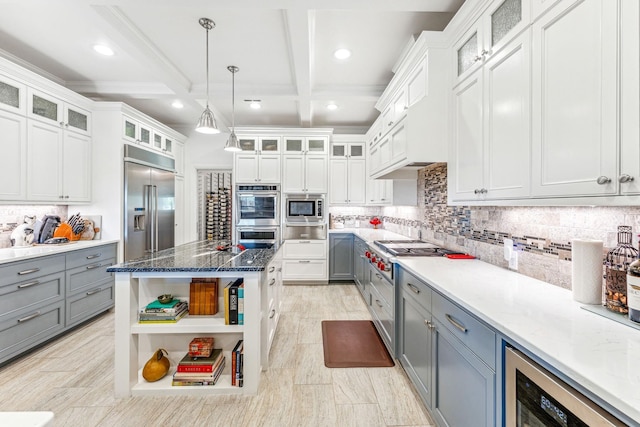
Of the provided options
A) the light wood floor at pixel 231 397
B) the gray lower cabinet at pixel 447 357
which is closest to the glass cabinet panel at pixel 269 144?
the light wood floor at pixel 231 397

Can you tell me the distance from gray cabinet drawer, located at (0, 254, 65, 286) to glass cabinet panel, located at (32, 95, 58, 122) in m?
1.49

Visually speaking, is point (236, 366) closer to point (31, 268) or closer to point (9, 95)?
point (31, 268)

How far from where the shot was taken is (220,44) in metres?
2.79

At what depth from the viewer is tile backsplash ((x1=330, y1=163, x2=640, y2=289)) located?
1.31m

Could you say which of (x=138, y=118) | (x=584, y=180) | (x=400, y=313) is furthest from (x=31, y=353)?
(x=584, y=180)

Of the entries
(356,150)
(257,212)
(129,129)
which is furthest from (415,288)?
(129,129)

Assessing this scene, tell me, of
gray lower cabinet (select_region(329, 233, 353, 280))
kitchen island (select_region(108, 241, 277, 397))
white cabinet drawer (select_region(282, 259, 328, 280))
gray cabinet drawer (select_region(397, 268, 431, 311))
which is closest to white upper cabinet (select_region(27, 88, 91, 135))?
kitchen island (select_region(108, 241, 277, 397))

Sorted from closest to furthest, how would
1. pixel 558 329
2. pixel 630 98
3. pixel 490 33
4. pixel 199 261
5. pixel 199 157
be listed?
1. pixel 630 98
2. pixel 558 329
3. pixel 490 33
4. pixel 199 261
5. pixel 199 157

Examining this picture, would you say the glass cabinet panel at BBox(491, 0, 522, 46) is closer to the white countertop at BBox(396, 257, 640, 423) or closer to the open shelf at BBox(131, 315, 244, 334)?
the white countertop at BBox(396, 257, 640, 423)

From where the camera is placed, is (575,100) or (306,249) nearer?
(575,100)

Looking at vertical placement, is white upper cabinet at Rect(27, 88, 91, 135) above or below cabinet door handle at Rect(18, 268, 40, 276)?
above

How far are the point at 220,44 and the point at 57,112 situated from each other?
6.58ft

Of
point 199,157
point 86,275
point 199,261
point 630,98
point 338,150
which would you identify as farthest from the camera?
point 199,157

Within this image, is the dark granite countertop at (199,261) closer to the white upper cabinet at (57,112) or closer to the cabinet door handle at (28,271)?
the cabinet door handle at (28,271)
